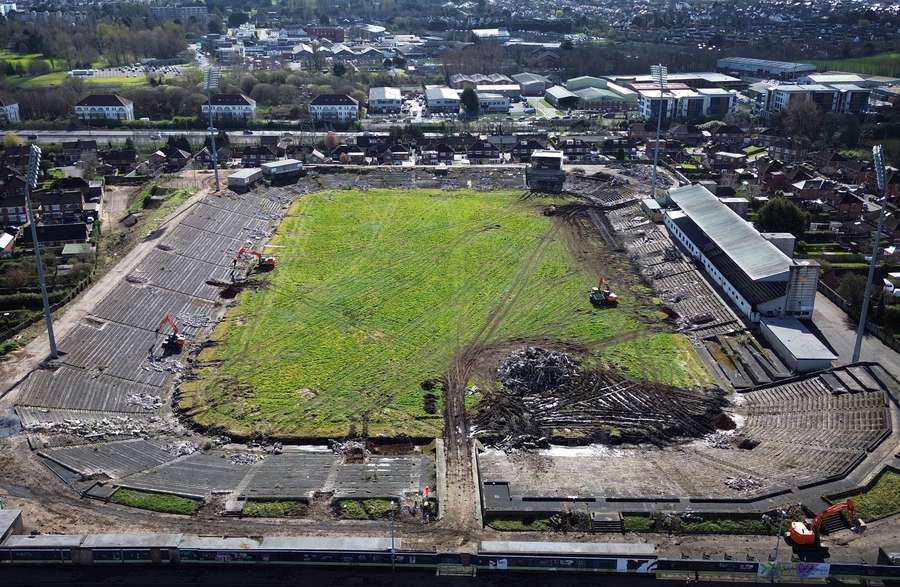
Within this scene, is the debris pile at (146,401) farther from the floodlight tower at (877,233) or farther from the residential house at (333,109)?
the residential house at (333,109)

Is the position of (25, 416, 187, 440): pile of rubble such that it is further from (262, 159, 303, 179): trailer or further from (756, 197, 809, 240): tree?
(756, 197, 809, 240): tree

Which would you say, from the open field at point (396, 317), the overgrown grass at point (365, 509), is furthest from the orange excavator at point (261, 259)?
the overgrown grass at point (365, 509)

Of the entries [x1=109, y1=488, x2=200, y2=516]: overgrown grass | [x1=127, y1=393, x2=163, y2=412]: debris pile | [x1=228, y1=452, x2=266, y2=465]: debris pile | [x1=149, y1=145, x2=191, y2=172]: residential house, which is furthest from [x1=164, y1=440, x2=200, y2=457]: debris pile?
[x1=149, y1=145, x2=191, y2=172]: residential house

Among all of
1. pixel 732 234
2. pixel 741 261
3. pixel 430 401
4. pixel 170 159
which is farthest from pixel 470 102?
pixel 430 401

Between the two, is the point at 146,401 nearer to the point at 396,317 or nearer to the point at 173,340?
the point at 173,340

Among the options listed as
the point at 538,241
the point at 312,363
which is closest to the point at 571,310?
the point at 538,241
